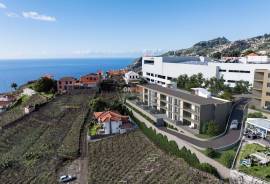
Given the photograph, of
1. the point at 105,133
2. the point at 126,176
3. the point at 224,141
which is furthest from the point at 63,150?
the point at 224,141

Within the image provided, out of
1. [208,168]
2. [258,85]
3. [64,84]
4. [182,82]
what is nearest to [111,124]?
[208,168]

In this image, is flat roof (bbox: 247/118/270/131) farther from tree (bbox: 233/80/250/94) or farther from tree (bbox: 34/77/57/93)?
tree (bbox: 34/77/57/93)

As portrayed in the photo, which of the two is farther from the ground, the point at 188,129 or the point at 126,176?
the point at 188,129

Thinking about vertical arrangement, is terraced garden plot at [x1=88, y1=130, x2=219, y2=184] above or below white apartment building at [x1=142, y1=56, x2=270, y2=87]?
below

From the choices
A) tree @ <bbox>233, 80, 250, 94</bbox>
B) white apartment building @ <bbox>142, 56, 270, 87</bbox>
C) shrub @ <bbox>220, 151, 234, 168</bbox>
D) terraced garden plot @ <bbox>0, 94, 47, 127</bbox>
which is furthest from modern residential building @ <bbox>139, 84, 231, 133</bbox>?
terraced garden plot @ <bbox>0, 94, 47, 127</bbox>

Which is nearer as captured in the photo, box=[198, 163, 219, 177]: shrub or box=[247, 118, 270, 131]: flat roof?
box=[198, 163, 219, 177]: shrub

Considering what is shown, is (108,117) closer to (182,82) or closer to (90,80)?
(182,82)

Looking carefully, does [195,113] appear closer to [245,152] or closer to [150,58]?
[245,152]

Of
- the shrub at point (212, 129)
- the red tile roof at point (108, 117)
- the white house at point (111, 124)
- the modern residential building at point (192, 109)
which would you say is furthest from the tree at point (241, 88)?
the white house at point (111, 124)
